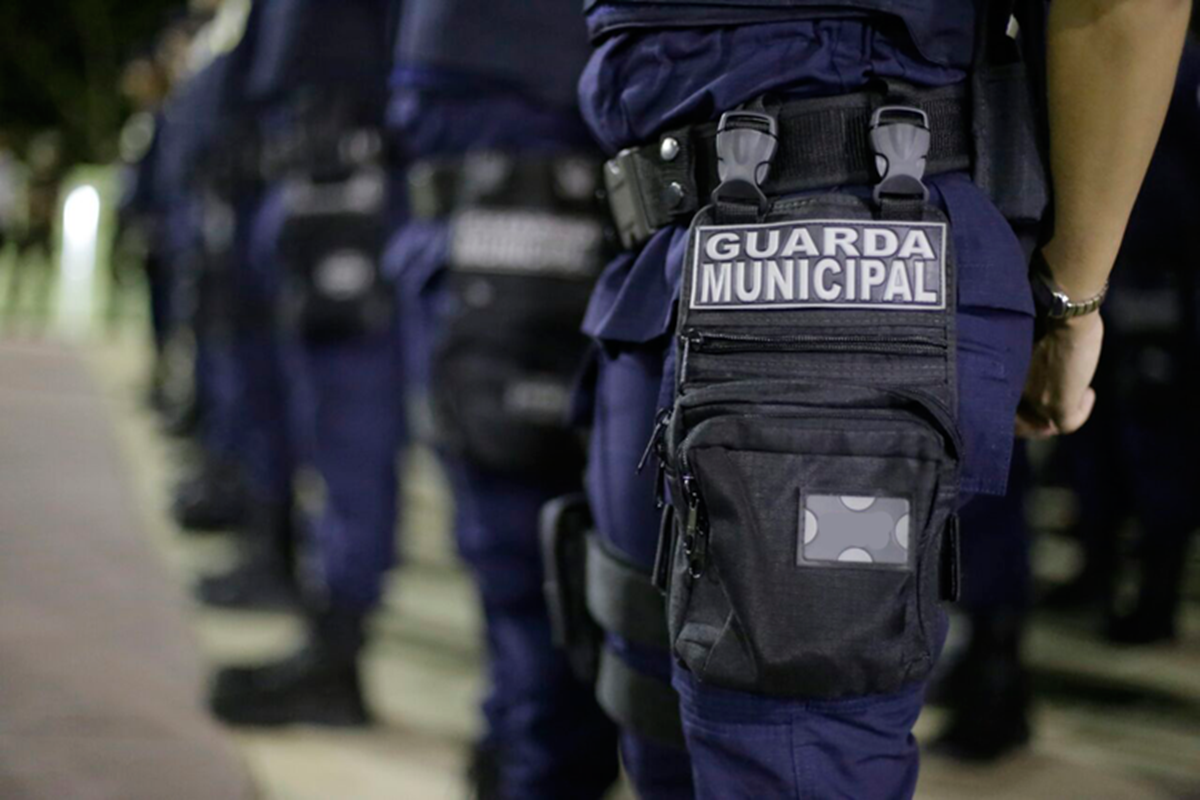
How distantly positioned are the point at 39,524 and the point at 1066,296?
9.62ft

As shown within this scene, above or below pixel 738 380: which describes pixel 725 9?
above

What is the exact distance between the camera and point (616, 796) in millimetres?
1667

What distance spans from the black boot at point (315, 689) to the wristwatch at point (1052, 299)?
1.42 m

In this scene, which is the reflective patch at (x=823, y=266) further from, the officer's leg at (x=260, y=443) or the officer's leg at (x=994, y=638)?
→ the officer's leg at (x=260, y=443)

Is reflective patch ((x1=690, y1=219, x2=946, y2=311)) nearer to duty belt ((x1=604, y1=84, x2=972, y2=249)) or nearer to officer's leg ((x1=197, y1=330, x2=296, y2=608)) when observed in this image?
duty belt ((x1=604, y1=84, x2=972, y2=249))

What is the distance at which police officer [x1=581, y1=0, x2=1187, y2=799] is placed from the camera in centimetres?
76

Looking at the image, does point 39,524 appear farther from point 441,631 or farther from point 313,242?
point 313,242

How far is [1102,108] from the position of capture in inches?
32.1

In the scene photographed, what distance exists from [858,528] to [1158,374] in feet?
5.28

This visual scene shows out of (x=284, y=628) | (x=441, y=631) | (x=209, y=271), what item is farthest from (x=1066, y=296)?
(x=209, y=271)

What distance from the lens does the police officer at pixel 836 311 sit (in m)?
0.76

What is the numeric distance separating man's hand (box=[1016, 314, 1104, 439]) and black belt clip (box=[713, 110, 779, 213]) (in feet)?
0.90

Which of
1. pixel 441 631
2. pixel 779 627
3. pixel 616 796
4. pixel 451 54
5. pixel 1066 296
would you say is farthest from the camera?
pixel 441 631

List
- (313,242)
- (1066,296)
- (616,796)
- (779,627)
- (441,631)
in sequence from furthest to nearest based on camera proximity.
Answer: (441,631) < (313,242) < (616,796) < (1066,296) < (779,627)
